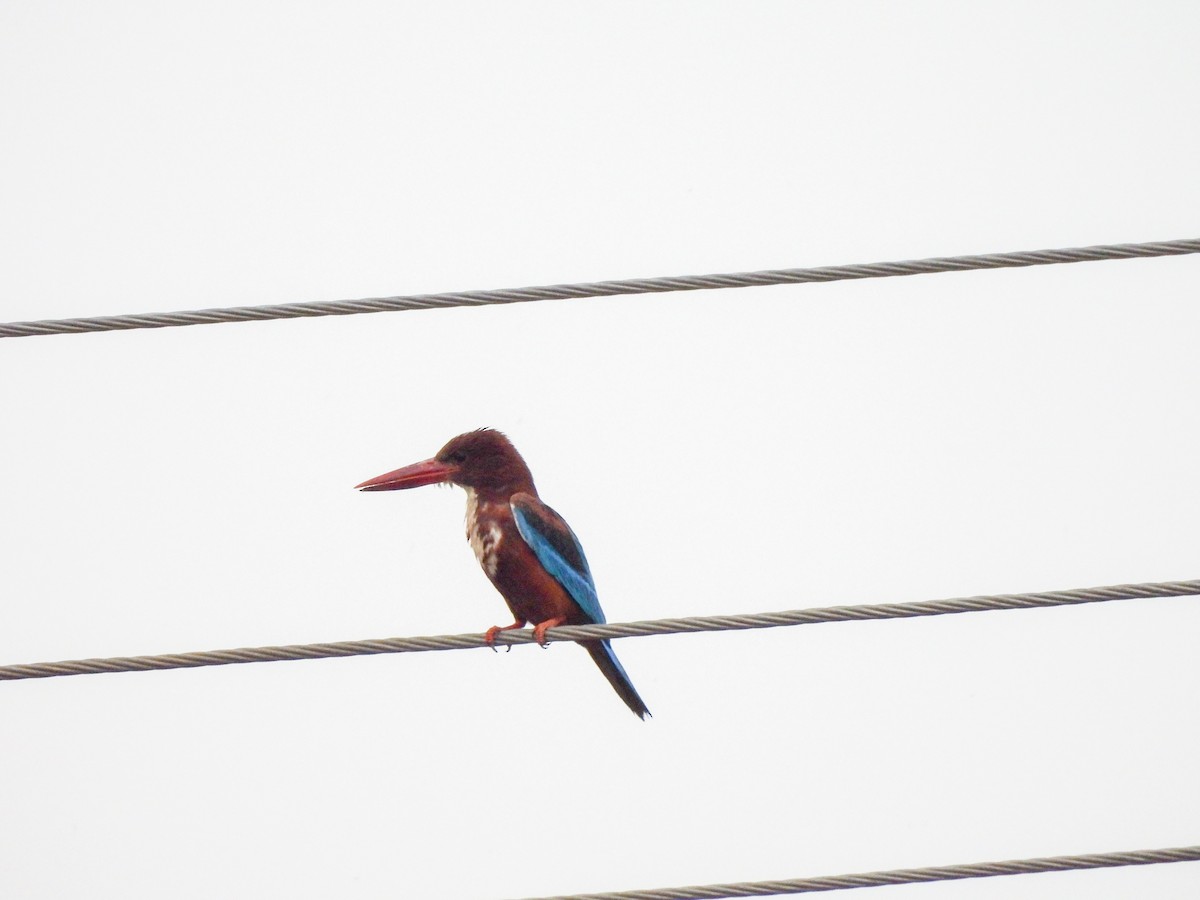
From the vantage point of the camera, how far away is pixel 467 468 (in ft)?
18.3

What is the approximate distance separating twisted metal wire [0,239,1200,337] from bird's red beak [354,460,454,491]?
6.80 feet

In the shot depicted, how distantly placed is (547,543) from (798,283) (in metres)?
1.91

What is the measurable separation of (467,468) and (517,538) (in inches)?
15.9

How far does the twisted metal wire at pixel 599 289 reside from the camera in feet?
11.4

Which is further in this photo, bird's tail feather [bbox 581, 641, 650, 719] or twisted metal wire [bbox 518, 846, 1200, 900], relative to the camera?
bird's tail feather [bbox 581, 641, 650, 719]

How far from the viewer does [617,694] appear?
5.13 meters

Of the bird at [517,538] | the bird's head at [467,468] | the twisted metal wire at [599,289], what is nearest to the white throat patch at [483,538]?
the bird at [517,538]

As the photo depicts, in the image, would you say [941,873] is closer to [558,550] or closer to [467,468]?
[558,550]

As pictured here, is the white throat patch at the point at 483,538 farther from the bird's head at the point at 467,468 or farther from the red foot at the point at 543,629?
the red foot at the point at 543,629

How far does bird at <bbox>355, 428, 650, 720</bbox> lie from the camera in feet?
17.0

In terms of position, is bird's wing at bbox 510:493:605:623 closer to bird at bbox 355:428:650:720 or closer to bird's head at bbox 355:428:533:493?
bird at bbox 355:428:650:720

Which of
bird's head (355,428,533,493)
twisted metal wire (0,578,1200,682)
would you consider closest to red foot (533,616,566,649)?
bird's head (355,428,533,493)

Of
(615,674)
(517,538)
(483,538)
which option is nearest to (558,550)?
(517,538)

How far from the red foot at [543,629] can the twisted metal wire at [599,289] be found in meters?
0.97
